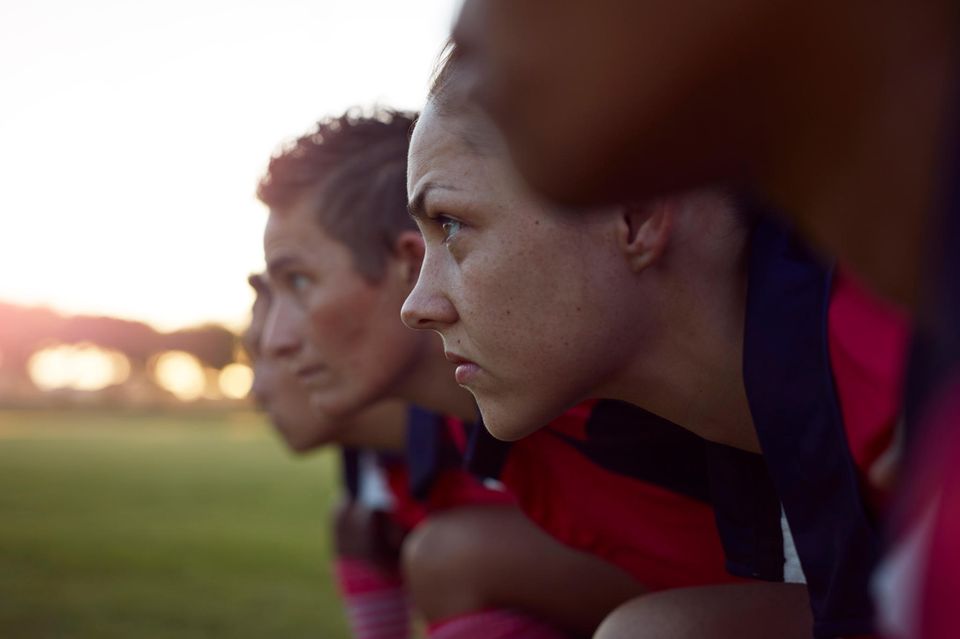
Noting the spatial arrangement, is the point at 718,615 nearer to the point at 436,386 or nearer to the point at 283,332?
the point at 436,386

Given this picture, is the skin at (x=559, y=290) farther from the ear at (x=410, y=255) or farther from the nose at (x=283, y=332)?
the nose at (x=283, y=332)

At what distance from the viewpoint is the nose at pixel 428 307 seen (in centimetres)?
95

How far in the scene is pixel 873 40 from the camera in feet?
1.62

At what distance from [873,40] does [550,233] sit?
1.39 feet

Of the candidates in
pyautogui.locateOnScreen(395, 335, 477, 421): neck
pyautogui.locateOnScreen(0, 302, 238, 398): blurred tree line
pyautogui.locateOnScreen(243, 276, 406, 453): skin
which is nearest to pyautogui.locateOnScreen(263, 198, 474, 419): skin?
pyautogui.locateOnScreen(395, 335, 477, 421): neck

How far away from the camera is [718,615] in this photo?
43.3 inches

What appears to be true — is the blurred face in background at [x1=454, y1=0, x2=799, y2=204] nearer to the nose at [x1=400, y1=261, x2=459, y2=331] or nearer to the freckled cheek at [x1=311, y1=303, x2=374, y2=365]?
the nose at [x1=400, y1=261, x2=459, y2=331]

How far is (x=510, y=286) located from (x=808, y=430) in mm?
263

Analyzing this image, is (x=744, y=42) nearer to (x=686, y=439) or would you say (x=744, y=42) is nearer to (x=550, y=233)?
(x=550, y=233)

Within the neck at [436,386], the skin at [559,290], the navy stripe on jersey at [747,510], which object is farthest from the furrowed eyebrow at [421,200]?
the neck at [436,386]

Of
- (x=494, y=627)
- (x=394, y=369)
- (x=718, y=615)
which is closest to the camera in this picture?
(x=718, y=615)

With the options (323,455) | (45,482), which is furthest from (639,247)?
(323,455)

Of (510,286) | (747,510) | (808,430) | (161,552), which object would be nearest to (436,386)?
(747,510)

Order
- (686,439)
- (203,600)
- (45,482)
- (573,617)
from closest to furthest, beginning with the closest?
1. (686,439)
2. (573,617)
3. (203,600)
4. (45,482)
